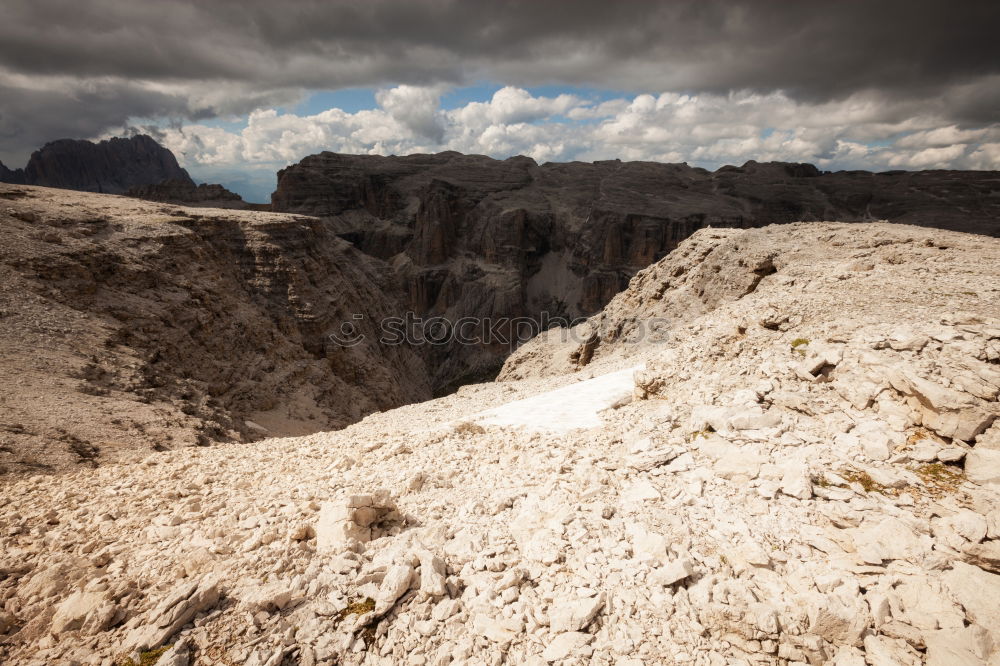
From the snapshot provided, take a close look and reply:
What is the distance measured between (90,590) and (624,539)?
6587 millimetres

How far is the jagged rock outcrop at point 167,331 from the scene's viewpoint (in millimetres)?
17016

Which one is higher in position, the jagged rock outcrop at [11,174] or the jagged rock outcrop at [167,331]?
the jagged rock outcrop at [11,174]

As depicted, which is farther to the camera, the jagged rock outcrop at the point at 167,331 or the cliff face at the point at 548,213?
the cliff face at the point at 548,213

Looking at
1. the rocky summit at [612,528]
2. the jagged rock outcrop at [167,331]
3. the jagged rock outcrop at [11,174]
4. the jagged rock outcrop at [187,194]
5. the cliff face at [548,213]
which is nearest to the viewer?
the rocky summit at [612,528]

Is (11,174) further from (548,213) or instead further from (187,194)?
(548,213)

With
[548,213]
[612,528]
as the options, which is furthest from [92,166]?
[612,528]

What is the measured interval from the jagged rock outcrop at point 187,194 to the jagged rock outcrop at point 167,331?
7125cm

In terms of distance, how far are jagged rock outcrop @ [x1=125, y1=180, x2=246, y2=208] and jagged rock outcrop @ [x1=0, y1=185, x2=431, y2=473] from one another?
234 feet

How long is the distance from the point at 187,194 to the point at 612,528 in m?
133

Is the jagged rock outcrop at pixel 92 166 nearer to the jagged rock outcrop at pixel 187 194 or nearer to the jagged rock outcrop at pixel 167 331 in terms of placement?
the jagged rock outcrop at pixel 187 194

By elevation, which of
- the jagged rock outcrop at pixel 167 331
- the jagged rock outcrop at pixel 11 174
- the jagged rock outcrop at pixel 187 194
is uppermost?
the jagged rock outcrop at pixel 11 174

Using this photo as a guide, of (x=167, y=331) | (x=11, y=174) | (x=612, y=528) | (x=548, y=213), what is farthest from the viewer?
(x=11, y=174)

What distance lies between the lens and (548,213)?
112m

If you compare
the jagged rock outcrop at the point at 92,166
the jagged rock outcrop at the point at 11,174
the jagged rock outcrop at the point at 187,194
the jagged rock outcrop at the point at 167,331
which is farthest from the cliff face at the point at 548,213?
the jagged rock outcrop at the point at 11,174
